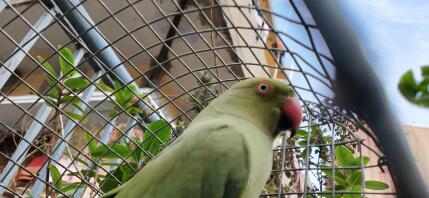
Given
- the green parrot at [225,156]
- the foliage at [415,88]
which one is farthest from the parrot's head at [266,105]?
the foliage at [415,88]

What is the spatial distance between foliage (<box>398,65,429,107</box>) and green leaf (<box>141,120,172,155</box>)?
944 millimetres

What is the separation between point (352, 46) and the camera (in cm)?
17

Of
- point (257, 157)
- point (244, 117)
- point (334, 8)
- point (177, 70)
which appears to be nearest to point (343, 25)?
point (334, 8)

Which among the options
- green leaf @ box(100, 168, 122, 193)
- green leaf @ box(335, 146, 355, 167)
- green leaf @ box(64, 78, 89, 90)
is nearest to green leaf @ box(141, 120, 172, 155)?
green leaf @ box(100, 168, 122, 193)

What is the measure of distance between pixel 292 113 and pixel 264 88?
79 millimetres

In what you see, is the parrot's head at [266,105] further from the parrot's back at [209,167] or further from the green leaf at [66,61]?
the green leaf at [66,61]

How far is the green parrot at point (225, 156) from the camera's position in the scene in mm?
660

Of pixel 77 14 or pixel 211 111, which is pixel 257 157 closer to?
pixel 211 111

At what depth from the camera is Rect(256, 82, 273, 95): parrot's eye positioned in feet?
2.75

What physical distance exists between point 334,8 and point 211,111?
71 cm

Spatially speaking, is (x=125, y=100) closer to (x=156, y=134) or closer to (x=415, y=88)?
(x=156, y=134)

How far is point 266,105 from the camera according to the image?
33.1 inches

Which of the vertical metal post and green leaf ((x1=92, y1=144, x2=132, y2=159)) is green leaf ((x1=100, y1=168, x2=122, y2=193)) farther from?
the vertical metal post

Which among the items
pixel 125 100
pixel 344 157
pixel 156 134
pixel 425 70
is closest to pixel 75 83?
pixel 125 100
